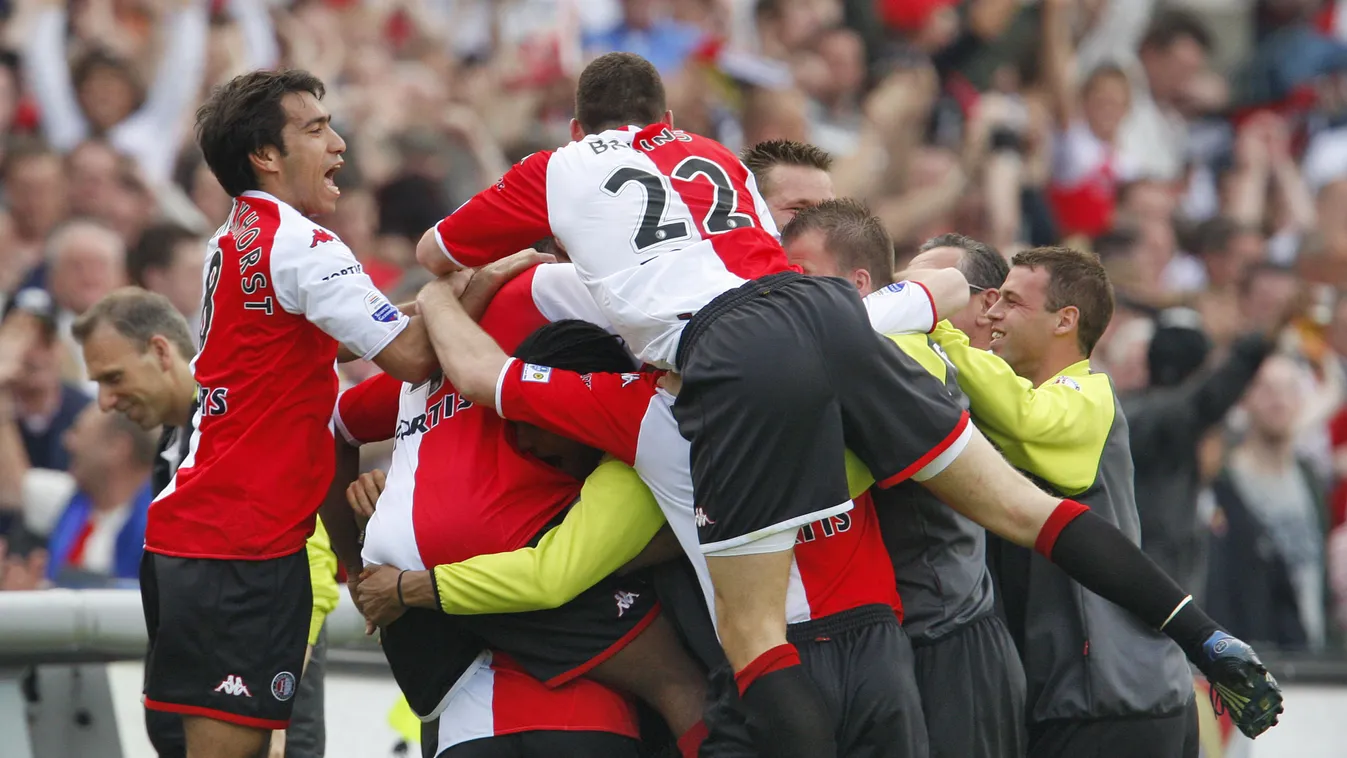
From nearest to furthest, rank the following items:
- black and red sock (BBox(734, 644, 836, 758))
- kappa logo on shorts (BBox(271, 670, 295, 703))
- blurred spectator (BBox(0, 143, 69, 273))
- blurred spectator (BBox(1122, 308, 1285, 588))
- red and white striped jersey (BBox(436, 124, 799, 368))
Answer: black and red sock (BBox(734, 644, 836, 758)) → red and white striped jersey (BBox(436, 124, 799, 368)) → kappa logo on shorts (BBox(271, 670, 295, 703)) → blurred spectator (BBox(1122, 308, 1285, 588)) → blurred spectator (BBox(0, 143, 69, 273))

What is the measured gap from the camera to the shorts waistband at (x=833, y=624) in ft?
14.1

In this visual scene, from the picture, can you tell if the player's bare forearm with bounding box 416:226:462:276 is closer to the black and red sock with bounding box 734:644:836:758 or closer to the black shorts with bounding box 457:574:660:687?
the black shorts with bounding box 457:574:660:687

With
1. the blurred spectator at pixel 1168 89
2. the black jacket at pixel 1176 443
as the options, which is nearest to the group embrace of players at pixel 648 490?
the black jacket at pixel 1176 443

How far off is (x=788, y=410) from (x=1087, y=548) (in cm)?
84

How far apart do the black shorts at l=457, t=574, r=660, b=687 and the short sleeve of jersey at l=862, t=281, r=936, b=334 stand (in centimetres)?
98

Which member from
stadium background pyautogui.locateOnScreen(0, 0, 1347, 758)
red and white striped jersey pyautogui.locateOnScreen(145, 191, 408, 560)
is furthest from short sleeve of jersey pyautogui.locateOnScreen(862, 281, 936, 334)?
stadium background pyautogui.locateOnScreen(0, 0, 1347, 758)

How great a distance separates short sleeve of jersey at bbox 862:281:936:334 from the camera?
448cm

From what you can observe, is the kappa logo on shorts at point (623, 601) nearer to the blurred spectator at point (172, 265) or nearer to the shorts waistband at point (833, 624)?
the shorts waistband at point (833, 624)

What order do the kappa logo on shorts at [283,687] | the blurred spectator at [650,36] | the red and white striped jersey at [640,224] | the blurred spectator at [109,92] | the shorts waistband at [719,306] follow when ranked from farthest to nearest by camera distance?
the blurred spectator at [650,36]
the blurred spectator at [109,92]
the kappa logo on shorts at [283,687]
the red and white striped jersey at [640,224]
the shorts waistband at [719,306]

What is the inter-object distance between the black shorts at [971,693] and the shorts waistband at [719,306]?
1.00 m

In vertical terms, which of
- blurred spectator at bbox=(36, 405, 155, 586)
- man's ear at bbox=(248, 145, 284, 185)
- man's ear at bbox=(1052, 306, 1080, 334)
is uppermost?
man's ear at bbox=(248, 145, 284, 185)

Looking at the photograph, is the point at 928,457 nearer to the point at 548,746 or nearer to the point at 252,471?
the point at 548,746

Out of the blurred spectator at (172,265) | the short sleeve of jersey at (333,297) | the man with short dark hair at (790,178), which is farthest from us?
the blurred spectator at (172,265)

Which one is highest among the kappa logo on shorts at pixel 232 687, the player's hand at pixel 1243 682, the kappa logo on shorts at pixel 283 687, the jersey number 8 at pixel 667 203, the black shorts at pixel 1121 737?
the jersey number 8 at pixel 667 203
